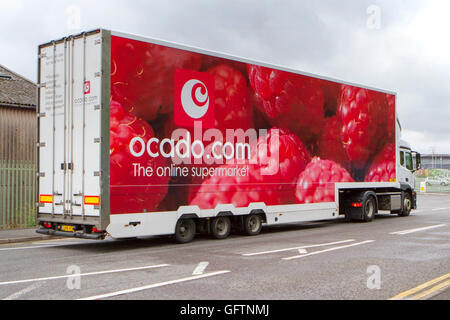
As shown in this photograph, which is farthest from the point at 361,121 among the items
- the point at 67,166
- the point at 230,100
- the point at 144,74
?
the point at 67,166

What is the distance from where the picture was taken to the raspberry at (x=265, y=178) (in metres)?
12.2

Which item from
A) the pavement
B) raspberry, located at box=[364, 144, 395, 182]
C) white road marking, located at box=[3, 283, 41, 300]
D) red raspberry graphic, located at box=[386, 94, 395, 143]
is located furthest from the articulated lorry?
red raspberry graphic, located at box=[386, 94, 395, 143]

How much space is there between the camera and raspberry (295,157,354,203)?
A: 48.4 feet

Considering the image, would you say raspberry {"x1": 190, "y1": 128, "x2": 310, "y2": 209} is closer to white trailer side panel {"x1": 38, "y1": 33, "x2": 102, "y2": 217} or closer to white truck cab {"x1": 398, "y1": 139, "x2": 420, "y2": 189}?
white trailer side panel {"x1": 38, "y1": 33, "x2": 102, "y2": 217}

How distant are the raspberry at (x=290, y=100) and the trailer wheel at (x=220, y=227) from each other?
3087 millimetres

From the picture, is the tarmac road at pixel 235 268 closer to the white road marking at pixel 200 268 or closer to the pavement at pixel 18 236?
the white road marking at pixel 200 268

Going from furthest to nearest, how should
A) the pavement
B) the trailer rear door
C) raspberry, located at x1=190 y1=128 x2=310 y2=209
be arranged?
the pavement → raspberry, located at x1=190 y1=128 x2=310 y2=209 → the trailer rear door

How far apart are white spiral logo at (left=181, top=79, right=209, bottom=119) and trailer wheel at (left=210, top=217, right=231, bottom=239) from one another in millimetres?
2699

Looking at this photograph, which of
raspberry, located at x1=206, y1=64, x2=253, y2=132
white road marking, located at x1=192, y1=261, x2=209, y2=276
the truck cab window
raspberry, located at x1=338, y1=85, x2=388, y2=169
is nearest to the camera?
white road marking, located at x1=192, y1=261, x2=209, y2=276

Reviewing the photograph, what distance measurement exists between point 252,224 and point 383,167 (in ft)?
24.3

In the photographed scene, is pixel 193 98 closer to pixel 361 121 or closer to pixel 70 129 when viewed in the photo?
pixel 70 129

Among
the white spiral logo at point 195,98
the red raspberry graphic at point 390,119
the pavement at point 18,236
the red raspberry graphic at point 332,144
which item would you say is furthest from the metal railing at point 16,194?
the red raspberry graphic at point 390,119

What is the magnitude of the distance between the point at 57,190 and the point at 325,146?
834 centimetres


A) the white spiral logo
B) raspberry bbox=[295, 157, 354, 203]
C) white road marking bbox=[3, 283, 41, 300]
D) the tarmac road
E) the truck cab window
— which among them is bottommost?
the tarmac road
